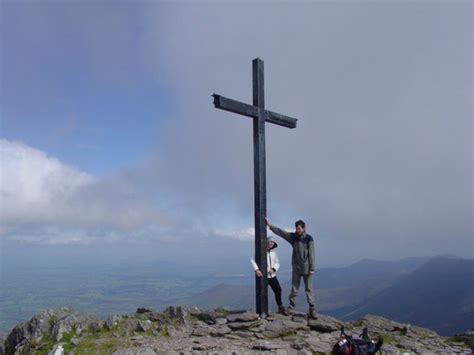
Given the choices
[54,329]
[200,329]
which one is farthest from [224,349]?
[54,329]

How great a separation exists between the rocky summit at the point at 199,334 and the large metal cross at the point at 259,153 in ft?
3.54

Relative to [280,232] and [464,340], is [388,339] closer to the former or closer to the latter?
[464,340]

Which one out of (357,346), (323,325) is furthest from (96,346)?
(357,346)

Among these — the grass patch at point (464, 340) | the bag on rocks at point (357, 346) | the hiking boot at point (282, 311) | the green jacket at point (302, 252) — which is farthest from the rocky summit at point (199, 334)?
the green jacket at point (302, 252)

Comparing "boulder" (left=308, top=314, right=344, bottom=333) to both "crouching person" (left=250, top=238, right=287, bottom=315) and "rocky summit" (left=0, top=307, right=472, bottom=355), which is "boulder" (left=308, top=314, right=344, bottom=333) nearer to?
"rocky summit" (left=0, top=307, right=472, bottom=355)

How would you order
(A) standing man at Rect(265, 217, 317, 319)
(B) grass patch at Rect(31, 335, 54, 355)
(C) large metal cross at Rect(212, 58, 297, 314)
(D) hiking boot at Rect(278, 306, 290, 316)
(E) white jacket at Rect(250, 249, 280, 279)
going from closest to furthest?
1. (B) grass patch at Rect(31, 335, 54, 355)
2. (A) standing man at Rect(265, 217, 317, 319)
3. (C) large metal cross at Rect(212, 58, 297, 314)
4. (D) hiking boot at Rect(278, 306, 290, 316)
5. (E) white jacket at Rect(250, 249, 280, 279)

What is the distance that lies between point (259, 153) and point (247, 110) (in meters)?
1.58

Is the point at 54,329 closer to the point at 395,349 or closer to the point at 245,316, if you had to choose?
the point at 245,316

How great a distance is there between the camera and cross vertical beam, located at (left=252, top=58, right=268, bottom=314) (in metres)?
12.5

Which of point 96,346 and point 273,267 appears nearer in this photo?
point 96,346

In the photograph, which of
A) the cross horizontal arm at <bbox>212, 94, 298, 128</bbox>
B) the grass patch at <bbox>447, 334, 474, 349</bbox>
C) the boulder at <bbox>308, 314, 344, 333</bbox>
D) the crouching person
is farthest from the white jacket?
the grass patch at <bbox>447, 334, 474, 349</bbox>

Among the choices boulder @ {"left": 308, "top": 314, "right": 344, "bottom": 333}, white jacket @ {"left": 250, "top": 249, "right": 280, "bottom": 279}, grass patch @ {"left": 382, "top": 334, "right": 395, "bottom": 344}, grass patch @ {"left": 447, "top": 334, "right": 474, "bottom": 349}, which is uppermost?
white jacket @ {"left": 250, "top": 249, "right": 280, "bottom": 279}

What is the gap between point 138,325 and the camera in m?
11.8

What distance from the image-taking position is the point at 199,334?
10.9m
